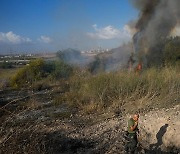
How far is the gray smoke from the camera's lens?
2292 cm

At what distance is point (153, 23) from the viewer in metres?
24.2

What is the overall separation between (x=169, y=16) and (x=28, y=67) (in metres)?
13.9

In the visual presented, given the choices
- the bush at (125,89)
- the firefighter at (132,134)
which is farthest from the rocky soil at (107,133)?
the bush at (125,89)

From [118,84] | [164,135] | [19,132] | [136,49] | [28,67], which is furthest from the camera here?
[28,67]

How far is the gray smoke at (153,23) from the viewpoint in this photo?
75.2 feet

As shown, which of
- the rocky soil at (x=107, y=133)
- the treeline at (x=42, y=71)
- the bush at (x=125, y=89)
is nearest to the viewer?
the rocky soil at (x=107, y=133)

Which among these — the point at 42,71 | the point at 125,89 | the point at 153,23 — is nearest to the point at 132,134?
the point at 125,89

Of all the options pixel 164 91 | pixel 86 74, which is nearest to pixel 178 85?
pixel 164 91

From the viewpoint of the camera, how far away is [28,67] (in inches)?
1248

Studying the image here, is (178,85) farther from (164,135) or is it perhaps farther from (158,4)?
(158,4)

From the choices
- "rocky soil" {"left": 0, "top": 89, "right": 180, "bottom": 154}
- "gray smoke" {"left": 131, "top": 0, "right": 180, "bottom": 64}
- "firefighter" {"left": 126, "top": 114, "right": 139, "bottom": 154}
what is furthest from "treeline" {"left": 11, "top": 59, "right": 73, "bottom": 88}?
"firefighter" {"left": 126, "top": 114, "right": 139, "bottom": 154}

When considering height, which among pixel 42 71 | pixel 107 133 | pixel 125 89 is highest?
pixel 125 89

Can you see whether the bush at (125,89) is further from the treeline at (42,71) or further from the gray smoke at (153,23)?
the treeline at (42,71)

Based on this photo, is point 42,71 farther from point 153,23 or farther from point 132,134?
point 132,134
